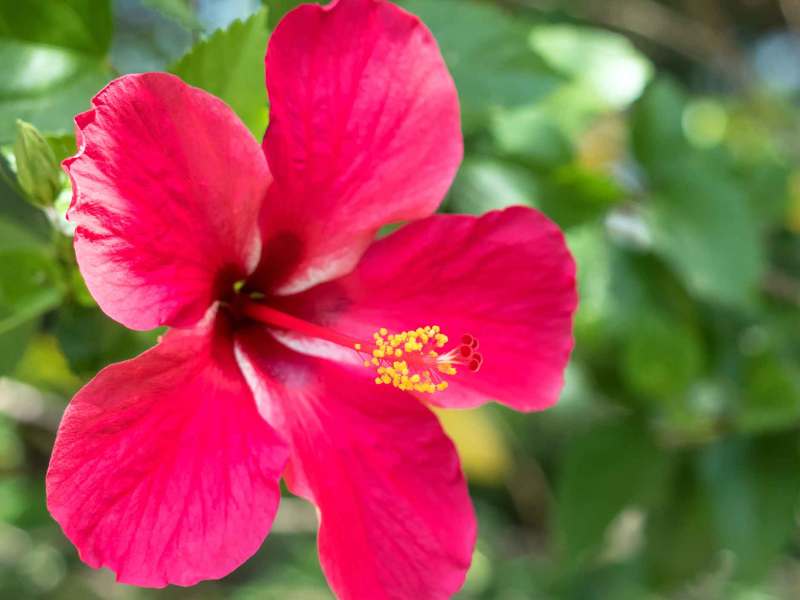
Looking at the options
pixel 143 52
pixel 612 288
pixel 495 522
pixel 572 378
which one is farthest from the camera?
pixel 495 522

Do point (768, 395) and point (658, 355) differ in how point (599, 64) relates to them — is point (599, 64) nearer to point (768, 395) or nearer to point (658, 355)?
point (658, 355)

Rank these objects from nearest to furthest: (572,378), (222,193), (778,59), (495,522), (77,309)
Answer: (222,193)
(77,309)
(572,378)
(495,522)
(778,59)

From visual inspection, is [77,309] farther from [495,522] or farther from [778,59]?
[778,59]

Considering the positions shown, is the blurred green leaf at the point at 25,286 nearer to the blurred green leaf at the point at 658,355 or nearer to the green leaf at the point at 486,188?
the green leaf at the point at 486,188

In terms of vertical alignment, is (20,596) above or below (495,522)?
above

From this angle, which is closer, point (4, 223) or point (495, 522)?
point (4, 223)

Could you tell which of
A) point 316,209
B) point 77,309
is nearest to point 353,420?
point 316,209

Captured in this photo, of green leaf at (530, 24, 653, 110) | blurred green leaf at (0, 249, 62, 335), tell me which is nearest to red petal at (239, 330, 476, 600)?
blurred green leaf at (0, 249, 62, 335)
